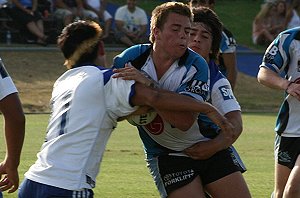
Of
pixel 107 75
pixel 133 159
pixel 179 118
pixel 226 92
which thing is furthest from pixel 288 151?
pixel 133 159

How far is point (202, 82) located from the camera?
6133 millimetres

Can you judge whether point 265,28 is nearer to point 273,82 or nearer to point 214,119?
point 273,82

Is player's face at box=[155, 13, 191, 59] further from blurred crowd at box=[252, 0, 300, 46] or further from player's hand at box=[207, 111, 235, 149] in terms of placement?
blurred crowd at box=[252, 0, 300, 46]

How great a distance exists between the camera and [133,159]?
12.6 meters

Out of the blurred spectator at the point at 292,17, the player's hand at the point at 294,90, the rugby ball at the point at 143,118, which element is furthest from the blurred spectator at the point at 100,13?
the rugby ball at the point at 143,118

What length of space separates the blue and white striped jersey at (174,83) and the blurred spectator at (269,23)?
1860 centimetres

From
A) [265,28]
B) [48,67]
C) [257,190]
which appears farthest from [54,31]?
[257,190]

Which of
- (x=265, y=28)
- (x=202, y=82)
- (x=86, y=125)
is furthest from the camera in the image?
(x=265, y=28)

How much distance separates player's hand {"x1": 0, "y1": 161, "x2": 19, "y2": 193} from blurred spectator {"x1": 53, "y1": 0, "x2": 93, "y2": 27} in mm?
15922

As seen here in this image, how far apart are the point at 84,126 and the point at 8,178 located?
3.06ft

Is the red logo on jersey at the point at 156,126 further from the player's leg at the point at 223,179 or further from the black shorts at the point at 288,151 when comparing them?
the black shorts at the point at 288,151

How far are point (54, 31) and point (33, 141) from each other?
27.8 feet

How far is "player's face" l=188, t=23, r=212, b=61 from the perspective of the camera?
7004mm

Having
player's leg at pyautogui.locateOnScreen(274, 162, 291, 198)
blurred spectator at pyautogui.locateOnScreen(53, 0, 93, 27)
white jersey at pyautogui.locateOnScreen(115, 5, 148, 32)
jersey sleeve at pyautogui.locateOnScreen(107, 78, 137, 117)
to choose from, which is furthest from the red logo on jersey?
white jersey at pyautogui.locateOnScreen(115, 5, 148, 32)
